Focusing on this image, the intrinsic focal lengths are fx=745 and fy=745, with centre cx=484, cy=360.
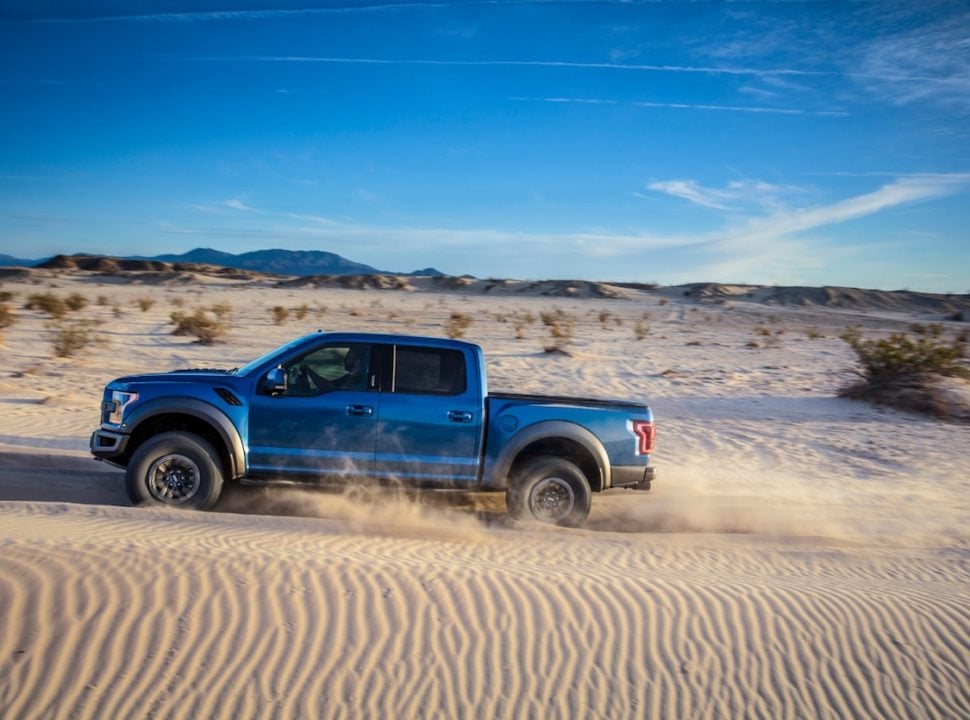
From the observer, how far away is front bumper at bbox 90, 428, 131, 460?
6504 mm

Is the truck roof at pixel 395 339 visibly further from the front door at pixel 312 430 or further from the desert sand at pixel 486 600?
the desert sand at pixel 486 600

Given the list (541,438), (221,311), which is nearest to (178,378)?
(541,438)

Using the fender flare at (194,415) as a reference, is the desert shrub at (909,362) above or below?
above

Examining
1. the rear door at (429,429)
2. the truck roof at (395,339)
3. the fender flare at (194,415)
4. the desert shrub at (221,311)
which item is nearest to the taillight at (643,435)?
the rear door at (429,429)

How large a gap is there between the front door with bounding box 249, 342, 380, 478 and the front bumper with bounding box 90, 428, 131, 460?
111 cm

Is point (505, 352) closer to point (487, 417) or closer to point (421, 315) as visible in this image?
point (487, 417)

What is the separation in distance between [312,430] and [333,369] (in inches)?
23.3

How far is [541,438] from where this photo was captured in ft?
21.8

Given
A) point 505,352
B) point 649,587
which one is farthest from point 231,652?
point 505,352

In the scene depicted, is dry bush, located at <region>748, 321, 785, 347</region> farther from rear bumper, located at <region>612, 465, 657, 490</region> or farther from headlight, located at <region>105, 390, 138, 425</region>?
headlight, located at <region>105, 390, 138, 425</region>

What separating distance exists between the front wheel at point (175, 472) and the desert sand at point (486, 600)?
25cm

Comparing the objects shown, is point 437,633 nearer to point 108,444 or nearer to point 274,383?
point 274,383

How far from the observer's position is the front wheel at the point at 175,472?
6.45 m

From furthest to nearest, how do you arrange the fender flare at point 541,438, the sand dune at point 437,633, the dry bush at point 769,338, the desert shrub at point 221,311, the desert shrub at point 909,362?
1. the dry bush at point 769,338
2. the desert shrub at point 221,311
3. the desert shrub at point 909,362
4. the fender flare at point 541,438
5. the sand dune at point 437,633
